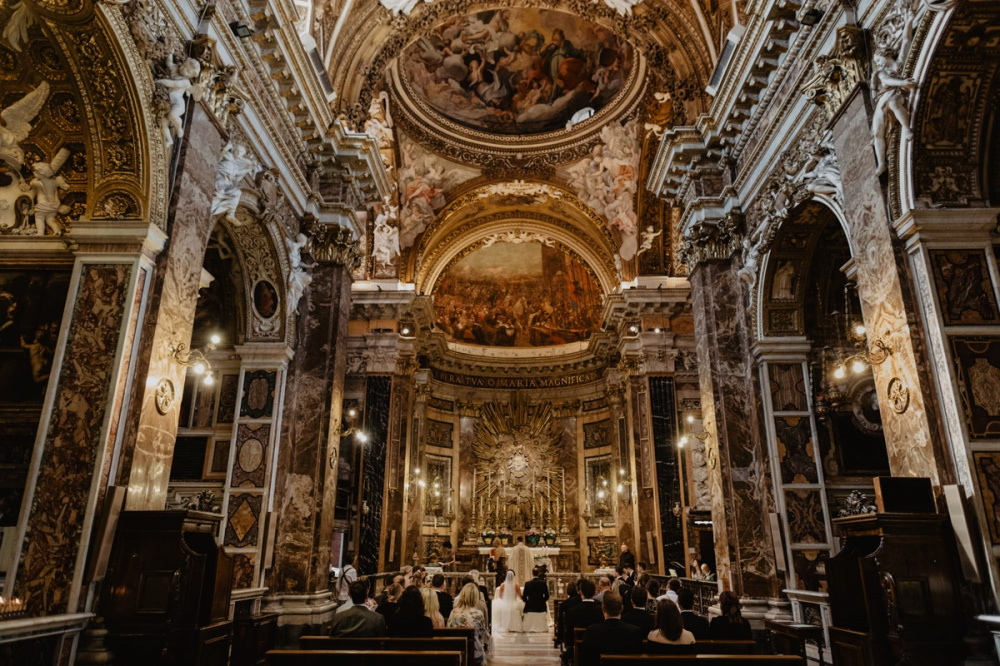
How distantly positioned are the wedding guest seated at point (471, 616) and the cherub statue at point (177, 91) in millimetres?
6234

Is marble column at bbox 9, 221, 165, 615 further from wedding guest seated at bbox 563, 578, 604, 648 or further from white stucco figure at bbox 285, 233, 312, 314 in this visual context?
wedding guest seated at bbox 563, 578, 604, 648

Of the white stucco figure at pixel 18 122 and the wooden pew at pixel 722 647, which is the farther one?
the white stucco figure at pixel 18 122

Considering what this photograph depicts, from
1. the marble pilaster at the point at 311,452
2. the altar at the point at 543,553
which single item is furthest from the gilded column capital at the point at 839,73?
the altar at the point at 543,553

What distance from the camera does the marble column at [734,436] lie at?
30.0ft

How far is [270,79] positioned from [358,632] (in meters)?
6.63

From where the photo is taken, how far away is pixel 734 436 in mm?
9758

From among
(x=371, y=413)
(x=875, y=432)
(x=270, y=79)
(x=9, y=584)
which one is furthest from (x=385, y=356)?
(x=9, y=584)

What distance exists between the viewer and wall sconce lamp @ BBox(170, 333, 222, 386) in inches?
251

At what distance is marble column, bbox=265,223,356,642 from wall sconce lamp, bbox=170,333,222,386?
1.15 metres

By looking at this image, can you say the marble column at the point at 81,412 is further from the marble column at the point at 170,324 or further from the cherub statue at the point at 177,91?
the cherub statue at the point at 177,91

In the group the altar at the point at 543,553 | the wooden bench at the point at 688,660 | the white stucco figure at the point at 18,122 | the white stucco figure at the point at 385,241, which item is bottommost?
the wooden bench at the point at 688,660

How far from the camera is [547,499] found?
22859mm

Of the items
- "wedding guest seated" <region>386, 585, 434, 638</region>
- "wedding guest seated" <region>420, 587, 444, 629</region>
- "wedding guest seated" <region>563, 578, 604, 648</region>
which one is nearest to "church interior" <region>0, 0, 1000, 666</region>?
"wedding guest seated" <region>386, 585, 434, 638</region>

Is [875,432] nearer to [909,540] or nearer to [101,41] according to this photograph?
[909,540]
